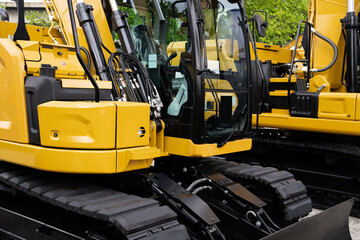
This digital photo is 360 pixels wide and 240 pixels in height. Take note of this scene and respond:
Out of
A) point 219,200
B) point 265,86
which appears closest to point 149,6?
point 219,200

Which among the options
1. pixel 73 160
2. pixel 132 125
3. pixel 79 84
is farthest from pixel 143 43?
pixel 73 160

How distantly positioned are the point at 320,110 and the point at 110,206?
12.5 ft

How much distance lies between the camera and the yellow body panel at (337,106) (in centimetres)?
560

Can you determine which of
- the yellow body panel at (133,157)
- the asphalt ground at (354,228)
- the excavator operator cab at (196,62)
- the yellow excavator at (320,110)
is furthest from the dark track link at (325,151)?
the yellow body panel at (133,157)

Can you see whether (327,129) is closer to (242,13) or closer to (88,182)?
(242,13)

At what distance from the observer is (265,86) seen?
267 inches

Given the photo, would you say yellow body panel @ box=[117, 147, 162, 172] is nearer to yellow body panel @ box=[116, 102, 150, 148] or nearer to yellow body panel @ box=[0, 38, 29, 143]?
yellow body panel @ box=[116, 102, 150, 148]

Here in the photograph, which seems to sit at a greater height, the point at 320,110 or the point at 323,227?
the point at 320,110

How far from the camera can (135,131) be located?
342cm

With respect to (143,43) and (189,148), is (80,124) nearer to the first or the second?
(189,148)

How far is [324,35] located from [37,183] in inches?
184

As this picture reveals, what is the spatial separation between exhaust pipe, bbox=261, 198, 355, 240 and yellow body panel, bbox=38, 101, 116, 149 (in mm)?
1513

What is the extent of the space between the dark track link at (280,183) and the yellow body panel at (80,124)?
1.66 m

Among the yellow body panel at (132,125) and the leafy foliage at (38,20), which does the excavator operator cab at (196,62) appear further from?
the leafy foliage at (38,20)
